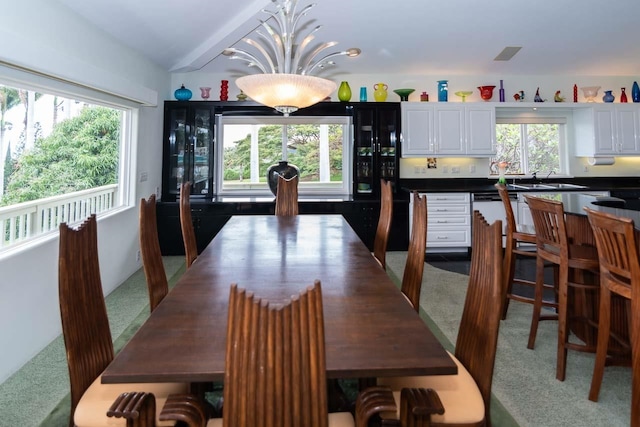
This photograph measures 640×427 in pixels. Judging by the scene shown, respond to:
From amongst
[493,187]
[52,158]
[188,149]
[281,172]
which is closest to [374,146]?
[281,172]

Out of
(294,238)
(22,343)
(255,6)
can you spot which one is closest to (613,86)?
(255,6)

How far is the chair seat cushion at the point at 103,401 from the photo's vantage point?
42.8 inches

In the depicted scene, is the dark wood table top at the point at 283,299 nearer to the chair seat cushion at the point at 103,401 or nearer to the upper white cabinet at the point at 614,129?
the chair seat cushion at the point at 103,401

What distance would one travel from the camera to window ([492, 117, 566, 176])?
553cm

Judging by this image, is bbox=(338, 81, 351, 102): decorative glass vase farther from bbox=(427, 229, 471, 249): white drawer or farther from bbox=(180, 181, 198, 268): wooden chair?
bbox=(180, 181, 198, 268): wooden chair

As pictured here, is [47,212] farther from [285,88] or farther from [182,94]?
[182,94]

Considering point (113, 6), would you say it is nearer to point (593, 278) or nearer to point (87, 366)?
point (87, 366)

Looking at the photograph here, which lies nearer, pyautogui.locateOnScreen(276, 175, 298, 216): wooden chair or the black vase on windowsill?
pyautogui.locateOnScreen(276, 175, 298, 216): wooden chair

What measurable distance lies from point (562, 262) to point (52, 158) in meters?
3.62

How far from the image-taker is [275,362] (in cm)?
72

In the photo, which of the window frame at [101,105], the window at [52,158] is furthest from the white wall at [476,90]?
the window at [52,158]

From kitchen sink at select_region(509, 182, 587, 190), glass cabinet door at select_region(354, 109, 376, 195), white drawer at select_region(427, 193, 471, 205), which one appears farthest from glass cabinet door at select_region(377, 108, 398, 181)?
kitchen sink at select_region(509, 182, 587, 190)

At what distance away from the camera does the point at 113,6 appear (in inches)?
113

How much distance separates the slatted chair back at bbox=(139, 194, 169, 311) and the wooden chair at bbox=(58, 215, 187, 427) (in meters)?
0.41
